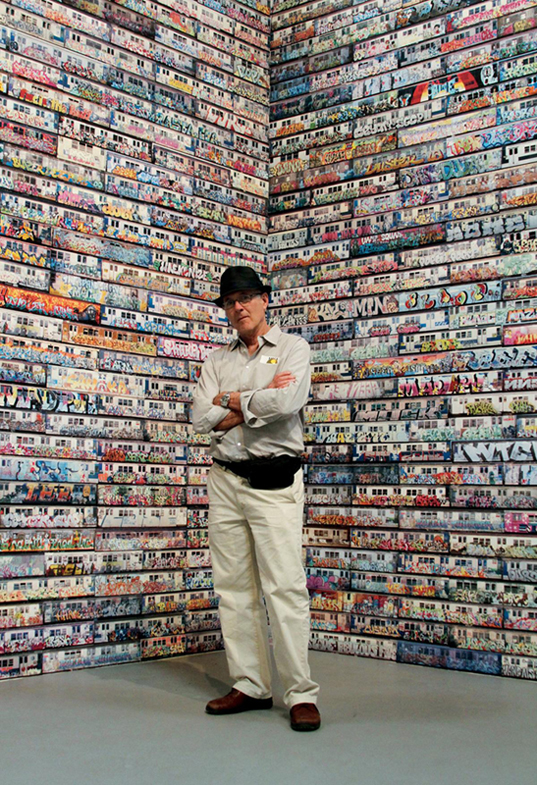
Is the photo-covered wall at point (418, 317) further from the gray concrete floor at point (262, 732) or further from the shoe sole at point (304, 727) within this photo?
the shoe sole at point (304, 727)

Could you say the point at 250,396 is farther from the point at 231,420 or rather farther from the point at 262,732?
the point at 262,732

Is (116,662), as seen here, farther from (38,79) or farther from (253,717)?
(38,79)

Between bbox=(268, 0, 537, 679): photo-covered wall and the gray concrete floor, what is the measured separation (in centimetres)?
44

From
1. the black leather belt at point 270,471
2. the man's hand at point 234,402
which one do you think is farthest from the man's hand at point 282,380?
the black leather belt at point 270,471

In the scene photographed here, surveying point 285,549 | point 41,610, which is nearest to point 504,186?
point 285,549

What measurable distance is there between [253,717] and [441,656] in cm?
120

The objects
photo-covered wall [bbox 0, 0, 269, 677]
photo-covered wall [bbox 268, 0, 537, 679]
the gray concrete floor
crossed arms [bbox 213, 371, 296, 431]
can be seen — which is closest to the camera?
the gray concrete floor

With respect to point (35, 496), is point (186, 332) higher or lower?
higher

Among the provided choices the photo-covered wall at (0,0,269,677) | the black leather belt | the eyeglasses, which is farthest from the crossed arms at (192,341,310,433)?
the photo-covered wall at (0,0,269,677)

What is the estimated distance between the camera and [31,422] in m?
3.66

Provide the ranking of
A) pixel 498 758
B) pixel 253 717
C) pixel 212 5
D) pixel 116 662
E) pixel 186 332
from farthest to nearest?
pixel 212 5 < pixel 186 332 < pixel 116 662 < pixel 253 717 < pixel 498 758

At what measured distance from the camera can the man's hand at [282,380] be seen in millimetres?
3080

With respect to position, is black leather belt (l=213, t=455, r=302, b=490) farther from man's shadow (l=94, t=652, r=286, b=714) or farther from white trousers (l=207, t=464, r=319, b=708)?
man's shadow (l=94, t=652, r=286, b=714)

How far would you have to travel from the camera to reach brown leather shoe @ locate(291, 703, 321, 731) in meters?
2.84
